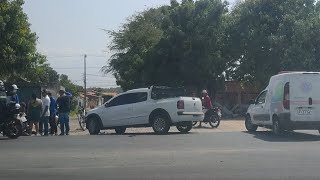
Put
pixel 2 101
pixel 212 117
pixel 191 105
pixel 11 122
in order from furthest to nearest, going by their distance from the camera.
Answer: pixel 212 117 < pixel 191 105 < pixel 2 101 < pixel 11 122

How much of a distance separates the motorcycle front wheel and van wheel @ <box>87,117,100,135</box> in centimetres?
619

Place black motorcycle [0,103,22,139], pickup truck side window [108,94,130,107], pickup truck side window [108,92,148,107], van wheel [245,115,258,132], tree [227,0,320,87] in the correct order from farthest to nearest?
1. tree [227,0,320,87]
2. van wheel [245,115,258,132]
3. pickup truck side window [108,94,130,107]
4. pickup truck side window [108,92,148,107]
5. black motorcycle [0,103,22,139]

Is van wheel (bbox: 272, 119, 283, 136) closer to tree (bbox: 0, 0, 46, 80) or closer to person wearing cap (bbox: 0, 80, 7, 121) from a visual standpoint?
person wearing cap (bbox: 0, 80, 7, 121)

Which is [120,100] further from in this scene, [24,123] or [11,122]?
[11,122]

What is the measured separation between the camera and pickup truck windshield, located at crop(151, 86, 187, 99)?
19.9 metres

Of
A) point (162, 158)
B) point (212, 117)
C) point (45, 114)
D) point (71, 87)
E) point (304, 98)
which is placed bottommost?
point (162, 158)

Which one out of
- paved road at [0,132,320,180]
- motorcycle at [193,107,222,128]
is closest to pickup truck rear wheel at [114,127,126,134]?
paved road at [0,132,320,180]

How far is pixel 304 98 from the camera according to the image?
17594 millimetres

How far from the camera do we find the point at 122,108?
2014 cm

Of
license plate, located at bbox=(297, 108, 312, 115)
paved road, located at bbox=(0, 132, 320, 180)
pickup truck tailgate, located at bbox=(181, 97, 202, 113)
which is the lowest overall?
paved road, located at bbox=(0, 132, 320, 180)

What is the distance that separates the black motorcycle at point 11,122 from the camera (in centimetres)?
1744

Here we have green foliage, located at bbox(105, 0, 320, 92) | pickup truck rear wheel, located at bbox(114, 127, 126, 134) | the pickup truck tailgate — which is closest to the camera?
the pickup truck tailgate

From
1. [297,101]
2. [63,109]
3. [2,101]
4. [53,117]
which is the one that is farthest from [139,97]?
[297,101]

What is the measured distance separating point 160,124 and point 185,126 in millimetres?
1292
